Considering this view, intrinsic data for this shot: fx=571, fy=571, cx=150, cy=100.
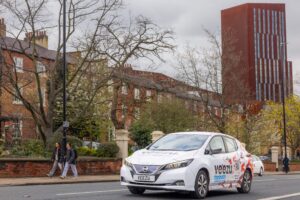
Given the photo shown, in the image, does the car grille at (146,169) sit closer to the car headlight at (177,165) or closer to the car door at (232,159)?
the car headlight at (177,165)

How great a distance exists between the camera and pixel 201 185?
43.5 ft

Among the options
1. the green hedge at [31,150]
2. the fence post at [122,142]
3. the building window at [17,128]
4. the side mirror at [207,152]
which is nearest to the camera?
the side mirror at [207,152]

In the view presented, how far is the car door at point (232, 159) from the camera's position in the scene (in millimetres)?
14882

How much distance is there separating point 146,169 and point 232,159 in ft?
10.6

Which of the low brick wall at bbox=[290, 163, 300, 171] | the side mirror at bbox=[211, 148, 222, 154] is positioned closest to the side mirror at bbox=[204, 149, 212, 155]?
the side mirror at bbox=[211, 148, 222, 154]

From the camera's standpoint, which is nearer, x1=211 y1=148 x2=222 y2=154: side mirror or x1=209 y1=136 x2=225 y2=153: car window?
x1=211 y1=148 x2=222 y2=154: side mirror

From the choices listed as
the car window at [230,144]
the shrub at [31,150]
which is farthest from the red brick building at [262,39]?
the car window at [230,144]

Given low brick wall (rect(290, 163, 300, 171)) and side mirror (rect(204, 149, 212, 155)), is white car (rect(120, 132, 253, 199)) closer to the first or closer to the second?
side mirror (rect(204, 149, 212, 155))

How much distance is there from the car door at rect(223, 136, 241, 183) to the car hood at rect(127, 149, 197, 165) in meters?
1.89

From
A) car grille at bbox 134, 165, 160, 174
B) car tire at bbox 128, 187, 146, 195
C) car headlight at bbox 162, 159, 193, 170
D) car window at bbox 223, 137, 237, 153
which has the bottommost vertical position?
car tire at bbox 128, 187, 146, 195

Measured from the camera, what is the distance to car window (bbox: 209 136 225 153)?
46.8 ft

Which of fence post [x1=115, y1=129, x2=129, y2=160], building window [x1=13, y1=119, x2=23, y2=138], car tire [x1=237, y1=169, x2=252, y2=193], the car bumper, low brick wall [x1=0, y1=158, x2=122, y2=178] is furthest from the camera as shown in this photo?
building window [x1=13, y1=119, x2=23, y2=138]

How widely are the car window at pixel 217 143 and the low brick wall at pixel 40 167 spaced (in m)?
13.6

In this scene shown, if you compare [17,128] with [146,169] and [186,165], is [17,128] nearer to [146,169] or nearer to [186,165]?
[146,169]
